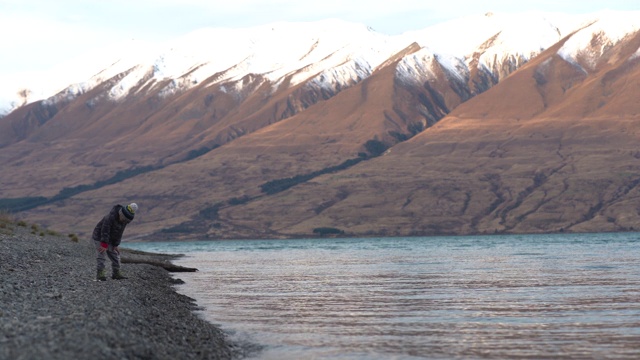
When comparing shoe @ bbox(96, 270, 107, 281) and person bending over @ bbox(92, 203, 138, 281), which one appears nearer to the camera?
person bending over @ bbox(92, 203, 138, 281)

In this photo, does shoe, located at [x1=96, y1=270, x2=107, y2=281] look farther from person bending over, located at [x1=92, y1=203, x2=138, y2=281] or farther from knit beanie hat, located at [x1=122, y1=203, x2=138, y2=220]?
knit beanie hat, located at [x1=122, y1=203, x2=138, y2=220]

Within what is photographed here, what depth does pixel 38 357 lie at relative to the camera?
18.6 meters

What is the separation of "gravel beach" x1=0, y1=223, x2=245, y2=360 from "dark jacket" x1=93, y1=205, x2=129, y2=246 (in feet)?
6.19

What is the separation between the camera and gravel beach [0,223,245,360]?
2030cm

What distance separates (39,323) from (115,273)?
17054mm

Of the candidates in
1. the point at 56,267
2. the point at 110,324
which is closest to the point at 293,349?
the point at 110,324

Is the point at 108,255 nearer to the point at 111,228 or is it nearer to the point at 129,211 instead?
the point at 111,228

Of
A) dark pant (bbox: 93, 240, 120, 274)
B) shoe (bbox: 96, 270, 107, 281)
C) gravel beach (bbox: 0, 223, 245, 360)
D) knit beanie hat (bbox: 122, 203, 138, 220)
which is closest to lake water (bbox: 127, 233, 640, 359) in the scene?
gravel beach (bbox: 0, 223, 245, 360)

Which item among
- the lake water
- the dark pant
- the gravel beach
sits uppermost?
the dark pant

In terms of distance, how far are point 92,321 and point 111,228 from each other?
12.3 metres

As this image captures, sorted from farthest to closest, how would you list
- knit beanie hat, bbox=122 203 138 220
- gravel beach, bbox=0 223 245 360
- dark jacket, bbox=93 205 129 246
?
dark jacket, bbox=93 205 129 246, knit beanie hat, bbox=122 203 138 220, gravel beach, bbox=0 223 245 360

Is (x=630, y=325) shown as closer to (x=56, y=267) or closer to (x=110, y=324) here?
(x=110, y=324)

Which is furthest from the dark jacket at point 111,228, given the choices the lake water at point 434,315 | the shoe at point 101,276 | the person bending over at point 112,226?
the lake water at point 434,315

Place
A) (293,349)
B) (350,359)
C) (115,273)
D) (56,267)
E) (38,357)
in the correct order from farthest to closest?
1. (56,267)
2. (115,273)
3. (293,349)
4. (350,359)
5. (38,357)
